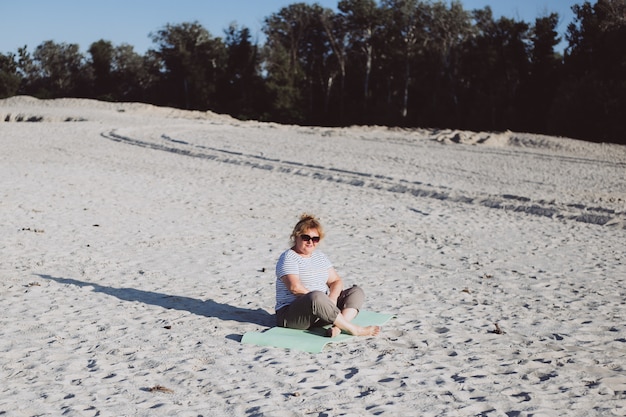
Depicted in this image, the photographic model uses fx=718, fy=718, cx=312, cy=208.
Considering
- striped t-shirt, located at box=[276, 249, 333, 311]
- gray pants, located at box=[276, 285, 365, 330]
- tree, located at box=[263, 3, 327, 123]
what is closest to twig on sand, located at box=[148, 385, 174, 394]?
gray pants, located at box=[276, 285, 365, 330]

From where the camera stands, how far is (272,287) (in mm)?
7078

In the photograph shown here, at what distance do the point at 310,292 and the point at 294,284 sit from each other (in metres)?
0.15

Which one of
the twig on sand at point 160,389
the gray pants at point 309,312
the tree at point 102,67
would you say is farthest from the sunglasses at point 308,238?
the tree at point 102,67

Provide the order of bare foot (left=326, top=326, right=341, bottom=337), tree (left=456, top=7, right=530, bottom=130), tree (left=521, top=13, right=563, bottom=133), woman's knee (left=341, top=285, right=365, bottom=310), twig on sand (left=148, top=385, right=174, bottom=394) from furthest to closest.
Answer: tree (left=456, top=7, right=530, bottom=130) < tree (left=521, top=13, right=563, bottom=133) < woman's knee (left=341, top=285, right=365, bottom=310) < bare foot (left=326, top=326, right=341, bottom=337) < twig on sand (left=148, top=385, right=174, bottom=394)

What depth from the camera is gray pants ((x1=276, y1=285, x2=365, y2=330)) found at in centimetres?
537

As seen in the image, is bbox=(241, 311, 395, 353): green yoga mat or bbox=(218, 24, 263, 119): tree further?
bbox=(218, 24, 263, 119): tree

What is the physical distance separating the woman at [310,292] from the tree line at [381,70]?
26396 millimetres

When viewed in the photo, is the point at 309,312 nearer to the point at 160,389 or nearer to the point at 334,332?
the point at 334,332

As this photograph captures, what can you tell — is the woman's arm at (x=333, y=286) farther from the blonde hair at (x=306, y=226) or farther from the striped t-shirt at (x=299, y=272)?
the blonde hair at (x=306, y=226)

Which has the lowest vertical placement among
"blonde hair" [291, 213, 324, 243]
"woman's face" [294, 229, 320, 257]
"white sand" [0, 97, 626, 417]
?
"white sand" [0, 97, 626, 417]

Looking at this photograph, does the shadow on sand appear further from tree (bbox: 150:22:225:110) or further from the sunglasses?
tree (bbox: 150:22:225:110)

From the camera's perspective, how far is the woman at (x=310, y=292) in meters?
5.38

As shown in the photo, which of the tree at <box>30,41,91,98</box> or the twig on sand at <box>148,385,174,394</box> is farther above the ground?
the tree at <box>30,41,91,98</box>

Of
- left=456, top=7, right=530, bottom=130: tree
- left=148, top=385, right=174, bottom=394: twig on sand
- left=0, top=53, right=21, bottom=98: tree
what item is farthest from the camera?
left=0, top=53, right=21, bottom=98: tree
